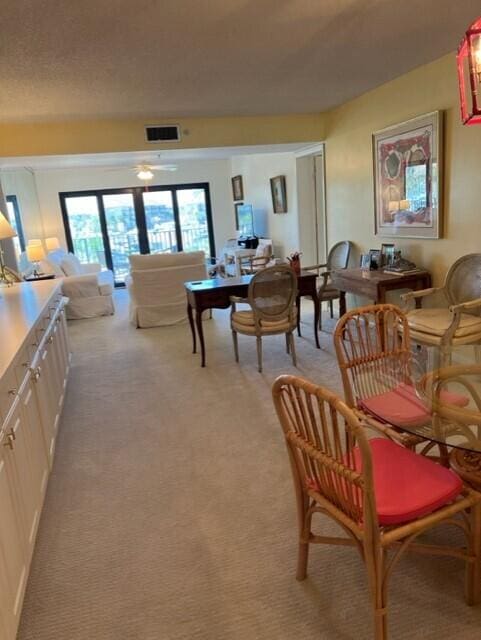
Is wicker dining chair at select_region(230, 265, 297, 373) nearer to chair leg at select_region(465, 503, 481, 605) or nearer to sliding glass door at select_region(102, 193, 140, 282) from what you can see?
chair leg at select_region(465, 503, 481, 605)

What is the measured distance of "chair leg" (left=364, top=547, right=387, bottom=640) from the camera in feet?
4.42

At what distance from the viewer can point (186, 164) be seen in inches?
388

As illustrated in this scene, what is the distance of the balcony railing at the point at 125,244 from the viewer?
31.4 ft

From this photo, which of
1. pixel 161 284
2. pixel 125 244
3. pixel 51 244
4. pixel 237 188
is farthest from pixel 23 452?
pixel 237 188

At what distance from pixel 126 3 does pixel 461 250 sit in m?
3.05

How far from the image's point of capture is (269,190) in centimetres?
809

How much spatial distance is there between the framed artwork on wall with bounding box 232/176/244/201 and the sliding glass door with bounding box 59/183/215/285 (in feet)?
2.02

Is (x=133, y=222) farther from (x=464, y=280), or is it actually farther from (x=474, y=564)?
(x=474, y=564)

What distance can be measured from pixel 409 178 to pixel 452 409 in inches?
119


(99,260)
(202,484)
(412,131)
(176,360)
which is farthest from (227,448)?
(99,260)

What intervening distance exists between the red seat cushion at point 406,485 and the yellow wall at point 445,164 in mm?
2616

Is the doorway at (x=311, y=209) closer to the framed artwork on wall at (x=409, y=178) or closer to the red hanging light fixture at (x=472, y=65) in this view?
the framed artwork on wall at (x=409, y=178)

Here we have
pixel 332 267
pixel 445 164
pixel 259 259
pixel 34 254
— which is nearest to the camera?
pixel 445 164

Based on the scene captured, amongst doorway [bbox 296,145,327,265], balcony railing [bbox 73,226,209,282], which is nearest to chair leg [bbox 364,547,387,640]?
doorway [bbox 296,145,327,265]
